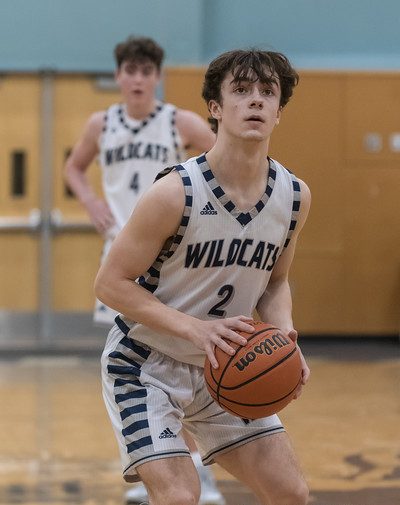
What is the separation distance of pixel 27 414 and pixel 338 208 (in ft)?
14.3

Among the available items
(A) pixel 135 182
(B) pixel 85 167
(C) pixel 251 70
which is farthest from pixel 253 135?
(B) pixel 85 167

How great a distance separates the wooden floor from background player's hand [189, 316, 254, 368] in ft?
6.13

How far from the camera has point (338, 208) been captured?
10.1m

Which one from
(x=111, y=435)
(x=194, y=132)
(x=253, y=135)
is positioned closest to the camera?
(x=253, y=135)

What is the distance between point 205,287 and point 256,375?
1.13 ft

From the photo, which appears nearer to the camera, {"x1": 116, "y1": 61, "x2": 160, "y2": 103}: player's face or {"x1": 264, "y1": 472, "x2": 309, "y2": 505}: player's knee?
{"x1": 264, "y1": 472, "x2": 309, "y2": 505}: player's knee

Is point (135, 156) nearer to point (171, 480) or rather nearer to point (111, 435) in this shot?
point (111, 435)

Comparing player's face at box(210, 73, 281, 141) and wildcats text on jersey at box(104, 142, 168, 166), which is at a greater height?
player's face at box(210, 73, 281, 141)

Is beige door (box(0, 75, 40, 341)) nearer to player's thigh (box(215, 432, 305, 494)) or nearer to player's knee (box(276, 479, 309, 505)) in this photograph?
player's thigh (box(215, 432, 305, 494))

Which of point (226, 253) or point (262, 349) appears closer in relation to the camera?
point (262, 349)

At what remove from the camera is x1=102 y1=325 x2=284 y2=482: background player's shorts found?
3.12 meters

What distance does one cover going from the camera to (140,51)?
5344 mm

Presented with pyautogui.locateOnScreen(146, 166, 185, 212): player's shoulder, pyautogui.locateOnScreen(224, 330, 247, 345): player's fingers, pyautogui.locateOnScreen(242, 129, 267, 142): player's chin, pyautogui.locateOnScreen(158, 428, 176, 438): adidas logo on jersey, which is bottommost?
pyautogui.locateOnScreen(158, 428, 176, 438): adidas logo on jersey

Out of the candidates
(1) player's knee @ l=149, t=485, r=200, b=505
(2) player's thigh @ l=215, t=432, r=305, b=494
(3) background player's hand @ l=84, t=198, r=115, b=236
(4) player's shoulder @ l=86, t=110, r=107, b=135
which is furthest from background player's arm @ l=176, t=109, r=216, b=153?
(1) player's knee @ l=149, t=485, r=200, b=505
